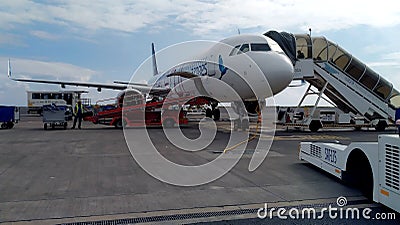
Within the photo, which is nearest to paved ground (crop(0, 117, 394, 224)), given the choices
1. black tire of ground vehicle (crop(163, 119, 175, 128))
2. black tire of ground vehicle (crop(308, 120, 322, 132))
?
black tire of ground vehicle (crop(308, 120, 322, 132))

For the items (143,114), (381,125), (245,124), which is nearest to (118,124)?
(143,114)

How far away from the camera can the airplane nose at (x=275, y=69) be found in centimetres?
1346

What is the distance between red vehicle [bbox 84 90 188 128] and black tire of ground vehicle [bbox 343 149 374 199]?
14.9 m

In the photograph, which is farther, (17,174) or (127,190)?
(17,174)

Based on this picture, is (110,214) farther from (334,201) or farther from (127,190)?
(334,201)

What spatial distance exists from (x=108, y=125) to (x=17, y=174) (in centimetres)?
1593

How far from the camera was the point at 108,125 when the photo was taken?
75.9 feet

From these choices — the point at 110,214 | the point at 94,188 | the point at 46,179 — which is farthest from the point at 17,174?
the point at 110,214

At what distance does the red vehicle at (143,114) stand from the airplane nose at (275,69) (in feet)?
25.5

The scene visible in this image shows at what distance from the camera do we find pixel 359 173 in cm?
590

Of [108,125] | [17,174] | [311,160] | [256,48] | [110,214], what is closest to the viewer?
[110,214]

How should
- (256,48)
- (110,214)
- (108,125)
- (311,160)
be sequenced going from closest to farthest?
(110,214) → (311,160) → (256,48) → (108,125)

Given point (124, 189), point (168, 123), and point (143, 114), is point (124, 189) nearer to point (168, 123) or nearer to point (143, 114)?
point (168, 123)

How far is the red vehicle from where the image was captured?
20.8 metres
